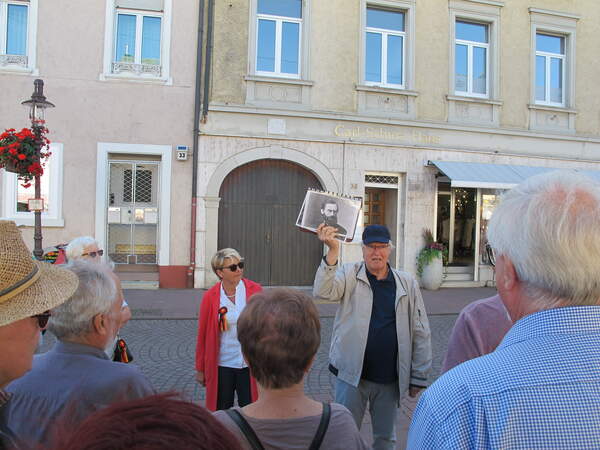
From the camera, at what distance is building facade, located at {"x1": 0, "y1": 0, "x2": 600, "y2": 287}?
1055 cm

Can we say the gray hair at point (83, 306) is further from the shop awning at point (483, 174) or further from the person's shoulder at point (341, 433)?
the shop awning at point (483, 174)

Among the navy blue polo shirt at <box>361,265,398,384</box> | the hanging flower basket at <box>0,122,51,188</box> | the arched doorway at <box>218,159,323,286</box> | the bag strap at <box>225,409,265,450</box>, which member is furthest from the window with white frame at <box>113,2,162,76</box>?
the bag strap at <box>225,409,265,450</box>

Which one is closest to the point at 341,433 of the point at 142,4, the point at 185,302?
the point at 185,302

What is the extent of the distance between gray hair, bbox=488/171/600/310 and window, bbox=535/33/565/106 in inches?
545

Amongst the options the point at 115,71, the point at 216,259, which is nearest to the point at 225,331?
the point at 216,259

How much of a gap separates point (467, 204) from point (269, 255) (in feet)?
19.0

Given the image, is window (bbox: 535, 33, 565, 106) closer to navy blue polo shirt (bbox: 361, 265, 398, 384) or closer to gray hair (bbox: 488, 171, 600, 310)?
navy blue polo shirt (bbox: 361, 265, 398, 384)

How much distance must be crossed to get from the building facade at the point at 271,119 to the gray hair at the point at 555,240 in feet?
33.1

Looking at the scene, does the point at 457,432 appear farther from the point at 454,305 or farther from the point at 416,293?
the point at 454,305

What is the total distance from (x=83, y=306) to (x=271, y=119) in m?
9.79

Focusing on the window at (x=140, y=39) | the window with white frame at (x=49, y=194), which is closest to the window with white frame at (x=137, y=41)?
the window at (x=140, y=39)

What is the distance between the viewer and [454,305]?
10.1m

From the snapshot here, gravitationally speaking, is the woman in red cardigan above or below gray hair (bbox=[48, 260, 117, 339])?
below

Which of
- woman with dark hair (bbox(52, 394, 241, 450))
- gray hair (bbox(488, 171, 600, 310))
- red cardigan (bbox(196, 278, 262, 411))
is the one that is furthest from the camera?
red cardigan (bbox(196, 278, 262, 411))
